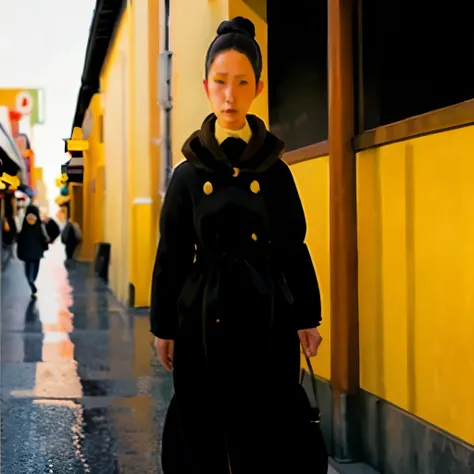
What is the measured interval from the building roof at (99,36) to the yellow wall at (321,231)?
8276 millimetres

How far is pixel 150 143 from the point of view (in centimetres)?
1116

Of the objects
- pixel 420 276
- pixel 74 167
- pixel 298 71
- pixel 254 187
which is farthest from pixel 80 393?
pixel 254 187

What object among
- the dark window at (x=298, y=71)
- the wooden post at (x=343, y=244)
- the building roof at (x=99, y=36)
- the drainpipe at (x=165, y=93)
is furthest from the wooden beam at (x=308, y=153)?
the building roof at (x=99, y=36)

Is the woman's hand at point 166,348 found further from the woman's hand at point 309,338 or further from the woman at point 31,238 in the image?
the woman at point 31,238

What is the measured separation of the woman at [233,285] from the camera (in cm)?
297

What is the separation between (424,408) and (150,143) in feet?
26.4

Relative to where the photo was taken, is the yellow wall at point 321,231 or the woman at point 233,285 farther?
the yellow wall at point 321,231

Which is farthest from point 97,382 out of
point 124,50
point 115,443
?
point 124,50

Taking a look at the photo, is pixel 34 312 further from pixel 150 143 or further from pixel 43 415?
pixel 43 415

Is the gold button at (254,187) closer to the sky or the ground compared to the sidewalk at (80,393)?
closer to the sky

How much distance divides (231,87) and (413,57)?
1.60 metres

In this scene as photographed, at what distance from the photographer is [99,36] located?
48.9ft

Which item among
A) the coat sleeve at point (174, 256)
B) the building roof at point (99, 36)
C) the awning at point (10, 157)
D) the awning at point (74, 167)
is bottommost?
the coat sleeve at point (174, 256)

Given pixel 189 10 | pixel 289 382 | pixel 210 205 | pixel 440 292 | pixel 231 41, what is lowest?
pixel 289 382
